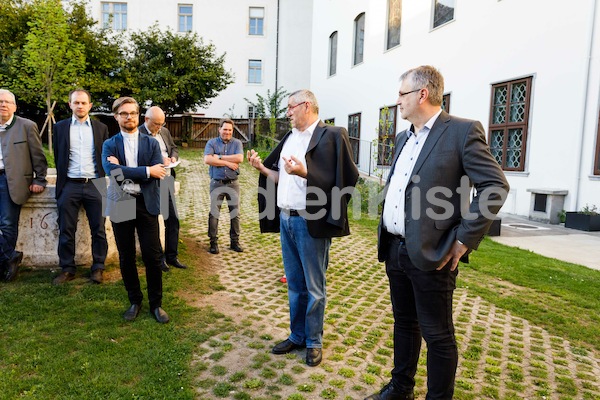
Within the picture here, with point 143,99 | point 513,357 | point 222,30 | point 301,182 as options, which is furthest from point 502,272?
point 222,30

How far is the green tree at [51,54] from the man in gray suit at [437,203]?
13774mm

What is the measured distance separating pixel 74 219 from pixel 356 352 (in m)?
3.55

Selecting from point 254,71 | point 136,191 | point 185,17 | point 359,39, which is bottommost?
point 136,191

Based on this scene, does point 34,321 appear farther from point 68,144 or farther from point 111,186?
point 68,144

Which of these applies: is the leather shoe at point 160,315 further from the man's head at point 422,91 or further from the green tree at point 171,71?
the green tree at point 171,71

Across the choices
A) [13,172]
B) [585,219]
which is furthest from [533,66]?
[13,172]

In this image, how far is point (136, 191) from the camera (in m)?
4.06

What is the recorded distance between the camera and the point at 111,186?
13.3ft

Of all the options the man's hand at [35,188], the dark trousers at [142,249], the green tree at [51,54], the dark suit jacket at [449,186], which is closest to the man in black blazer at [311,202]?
the dark suit jacket at [449,186]

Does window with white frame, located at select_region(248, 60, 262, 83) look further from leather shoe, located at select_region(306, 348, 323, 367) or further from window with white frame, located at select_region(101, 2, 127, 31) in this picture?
leather shoe, located at select_region(306, 348, 323, 367)

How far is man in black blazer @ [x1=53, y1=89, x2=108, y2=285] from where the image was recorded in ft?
16.3

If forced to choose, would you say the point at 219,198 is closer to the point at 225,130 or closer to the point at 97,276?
the point at 225,130

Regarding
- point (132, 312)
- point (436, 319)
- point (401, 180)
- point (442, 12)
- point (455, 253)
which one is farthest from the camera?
point (442, 12)

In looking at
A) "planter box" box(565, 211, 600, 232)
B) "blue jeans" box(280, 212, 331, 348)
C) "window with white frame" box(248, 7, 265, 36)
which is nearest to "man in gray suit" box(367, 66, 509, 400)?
"blue jeans" box(280, 212, 331, 348)
